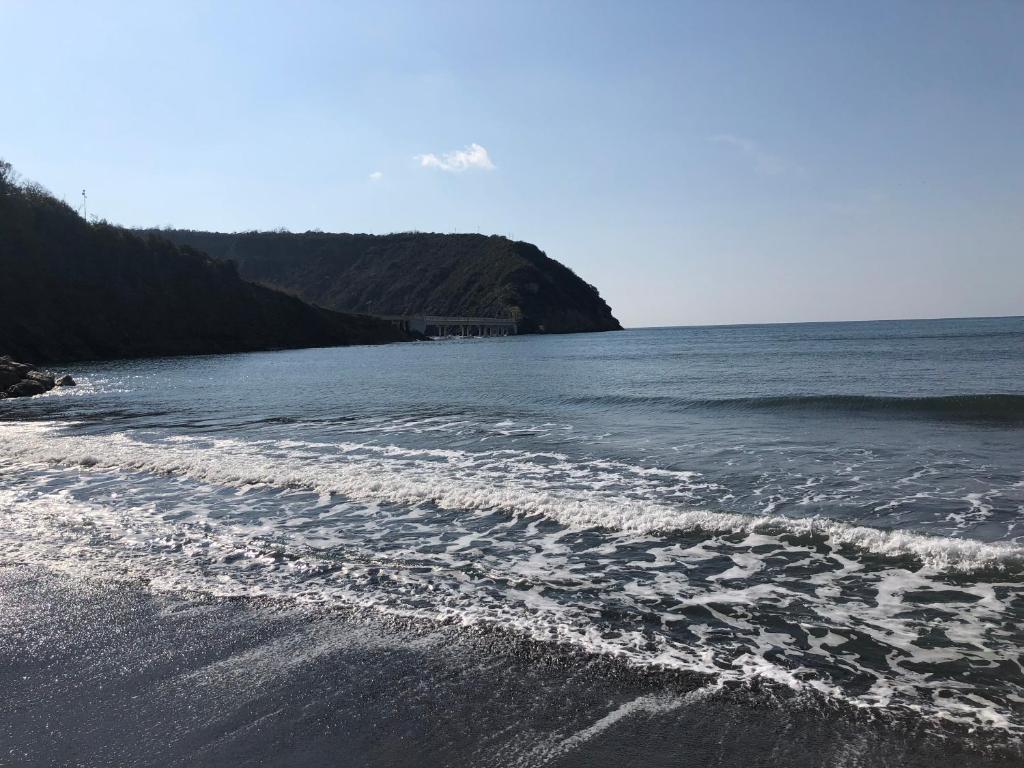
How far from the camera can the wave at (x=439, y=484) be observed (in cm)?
761

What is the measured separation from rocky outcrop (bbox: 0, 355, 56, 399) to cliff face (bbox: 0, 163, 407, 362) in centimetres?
3504

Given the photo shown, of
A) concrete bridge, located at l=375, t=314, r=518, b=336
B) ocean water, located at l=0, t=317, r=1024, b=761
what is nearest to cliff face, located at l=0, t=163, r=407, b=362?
concrete bridge, located at l=375, t=314, r=518, b=336

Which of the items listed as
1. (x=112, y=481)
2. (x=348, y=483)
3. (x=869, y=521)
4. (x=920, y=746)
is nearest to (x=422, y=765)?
(x=920, y=746)

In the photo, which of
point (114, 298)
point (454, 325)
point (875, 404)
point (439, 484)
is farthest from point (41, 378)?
point (454, 325)

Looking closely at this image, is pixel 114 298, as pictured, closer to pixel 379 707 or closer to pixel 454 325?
pixel 454 325

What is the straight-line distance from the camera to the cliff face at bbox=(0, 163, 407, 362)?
244 feet

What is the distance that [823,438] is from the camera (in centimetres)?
1577

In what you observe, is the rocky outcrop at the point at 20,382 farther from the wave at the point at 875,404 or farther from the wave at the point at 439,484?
the wave at the point at 875,404

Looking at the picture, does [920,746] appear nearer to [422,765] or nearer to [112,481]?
[422,765]

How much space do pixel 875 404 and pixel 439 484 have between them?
16680 millimetres

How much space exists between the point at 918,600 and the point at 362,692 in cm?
489

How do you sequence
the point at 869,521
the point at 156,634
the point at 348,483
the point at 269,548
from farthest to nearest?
the point at 348,483 < the point at 869,521 < the point at 269,548 < the point at 156,634

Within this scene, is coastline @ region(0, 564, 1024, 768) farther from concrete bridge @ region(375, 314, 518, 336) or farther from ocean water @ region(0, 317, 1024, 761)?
concrete bridge @ region(375, 314, 518, 336)

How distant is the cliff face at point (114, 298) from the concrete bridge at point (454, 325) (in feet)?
125
